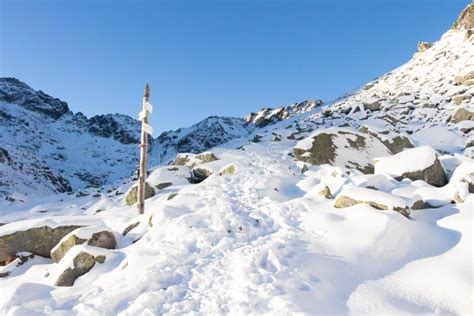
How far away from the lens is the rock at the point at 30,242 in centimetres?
956

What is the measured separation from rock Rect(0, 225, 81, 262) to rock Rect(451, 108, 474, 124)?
26.8m

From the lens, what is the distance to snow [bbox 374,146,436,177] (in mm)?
11469

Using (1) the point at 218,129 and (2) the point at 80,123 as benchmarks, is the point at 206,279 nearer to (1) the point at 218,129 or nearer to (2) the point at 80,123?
(1) the point at 218,129

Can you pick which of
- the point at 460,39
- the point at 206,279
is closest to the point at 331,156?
the point at 206,279

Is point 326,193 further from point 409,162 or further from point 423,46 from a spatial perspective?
point 423,46

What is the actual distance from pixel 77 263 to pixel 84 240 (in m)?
1.27

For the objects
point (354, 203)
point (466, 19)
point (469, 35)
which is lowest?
point (354, 203)

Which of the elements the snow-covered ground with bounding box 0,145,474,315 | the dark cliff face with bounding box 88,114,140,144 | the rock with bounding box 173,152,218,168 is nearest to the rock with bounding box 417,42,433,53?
the rock with bounding box 173,152,218,168

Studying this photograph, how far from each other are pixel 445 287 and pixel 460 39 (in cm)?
5487

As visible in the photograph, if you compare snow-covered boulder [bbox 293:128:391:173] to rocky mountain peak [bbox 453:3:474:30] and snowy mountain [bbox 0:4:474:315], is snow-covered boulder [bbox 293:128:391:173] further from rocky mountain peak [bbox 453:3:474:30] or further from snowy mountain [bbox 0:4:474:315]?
rocky mountain peak [bbox 453:3:474:30]

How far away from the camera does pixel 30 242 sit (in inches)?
380

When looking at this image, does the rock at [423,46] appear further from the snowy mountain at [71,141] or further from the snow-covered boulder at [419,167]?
the snow-covered boulder at [419,167]

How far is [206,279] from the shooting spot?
6.47 m

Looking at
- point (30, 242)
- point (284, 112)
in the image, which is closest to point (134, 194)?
point (30, 242)
